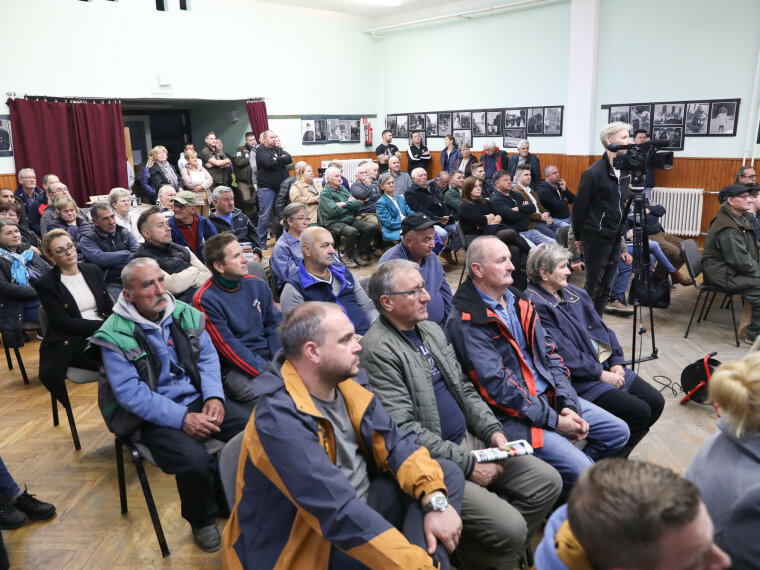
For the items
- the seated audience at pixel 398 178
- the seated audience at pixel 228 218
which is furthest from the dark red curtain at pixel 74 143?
the seated audience at pixel 228 218

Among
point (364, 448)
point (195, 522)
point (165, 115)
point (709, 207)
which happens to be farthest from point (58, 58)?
point (709, 207)

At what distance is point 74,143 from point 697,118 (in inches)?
399

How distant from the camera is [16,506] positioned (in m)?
2.94

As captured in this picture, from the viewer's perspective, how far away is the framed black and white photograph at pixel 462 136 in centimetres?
1234

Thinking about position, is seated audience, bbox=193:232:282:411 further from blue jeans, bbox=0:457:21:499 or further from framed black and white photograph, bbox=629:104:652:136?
framed black and white photograph, bbox=629:104:652:136

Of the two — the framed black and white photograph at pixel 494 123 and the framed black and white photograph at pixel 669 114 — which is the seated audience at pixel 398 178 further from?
the framed black and white photograph at pixel 669 114

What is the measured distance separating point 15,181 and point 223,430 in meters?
8.24

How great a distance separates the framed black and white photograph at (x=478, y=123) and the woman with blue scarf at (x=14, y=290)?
933 centimetres

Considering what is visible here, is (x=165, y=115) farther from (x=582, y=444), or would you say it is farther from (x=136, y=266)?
(x=582, y=444)

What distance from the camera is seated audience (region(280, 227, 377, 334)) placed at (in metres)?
3.56

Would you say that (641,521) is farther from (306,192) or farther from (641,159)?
(306,192)

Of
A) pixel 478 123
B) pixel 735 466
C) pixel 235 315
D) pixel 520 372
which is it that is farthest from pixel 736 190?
pixel 478 123

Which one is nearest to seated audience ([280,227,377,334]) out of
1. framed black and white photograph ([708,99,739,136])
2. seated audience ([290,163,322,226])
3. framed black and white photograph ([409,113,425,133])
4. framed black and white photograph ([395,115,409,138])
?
seated audience ([290,163,322,226])

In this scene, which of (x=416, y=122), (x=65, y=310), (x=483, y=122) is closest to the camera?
(x=65, y=310)
